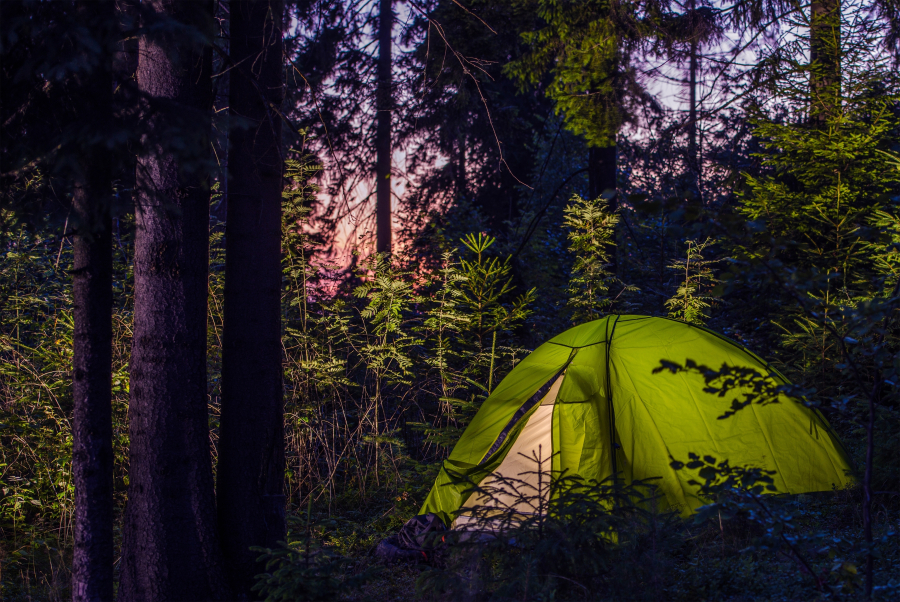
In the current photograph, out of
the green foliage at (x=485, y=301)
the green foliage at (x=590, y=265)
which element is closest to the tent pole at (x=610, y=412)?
the green foliage at (x=485, y=301)

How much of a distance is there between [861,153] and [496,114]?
7260 mm

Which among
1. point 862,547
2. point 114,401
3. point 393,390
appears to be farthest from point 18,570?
point 862,547

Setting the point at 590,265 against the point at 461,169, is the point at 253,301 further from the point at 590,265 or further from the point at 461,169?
the point at 461,169

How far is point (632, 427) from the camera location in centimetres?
527

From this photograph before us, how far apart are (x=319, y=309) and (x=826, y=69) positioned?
6.78 meters

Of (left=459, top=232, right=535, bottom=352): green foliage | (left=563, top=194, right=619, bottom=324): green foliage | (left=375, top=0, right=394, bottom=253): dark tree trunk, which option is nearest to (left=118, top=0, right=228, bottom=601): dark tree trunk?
(left=459, top=232, right=535, bottom=352): green foliage

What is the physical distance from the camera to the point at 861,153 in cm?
736

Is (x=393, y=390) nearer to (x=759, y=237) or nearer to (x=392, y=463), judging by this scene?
(x=392, y=463)

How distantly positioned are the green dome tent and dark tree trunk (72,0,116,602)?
8.01 ft

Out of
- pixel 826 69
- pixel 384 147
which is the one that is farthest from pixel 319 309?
pixel 384 147

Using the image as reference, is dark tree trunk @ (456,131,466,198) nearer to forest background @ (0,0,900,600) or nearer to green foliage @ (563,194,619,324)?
forest background @ (0,0,900,600)

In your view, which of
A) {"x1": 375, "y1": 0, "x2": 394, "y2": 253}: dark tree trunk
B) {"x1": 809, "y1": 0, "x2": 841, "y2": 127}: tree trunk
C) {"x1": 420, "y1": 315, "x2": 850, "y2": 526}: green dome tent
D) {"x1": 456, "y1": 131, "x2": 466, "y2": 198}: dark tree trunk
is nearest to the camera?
{"x1": 420, "y1": 315, "x2": 850, "y2": 526}: green dome tent

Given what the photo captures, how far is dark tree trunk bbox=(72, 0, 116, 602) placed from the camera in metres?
3.40

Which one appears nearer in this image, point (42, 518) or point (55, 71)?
point (55, 71)
